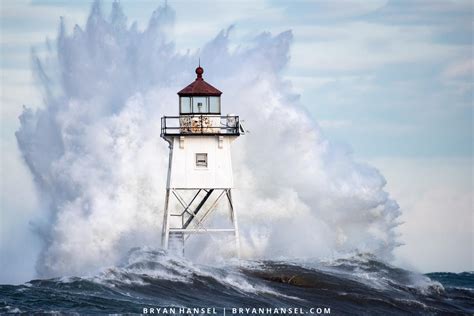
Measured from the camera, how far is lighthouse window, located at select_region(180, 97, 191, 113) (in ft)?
163

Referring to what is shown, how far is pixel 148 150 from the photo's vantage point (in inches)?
2151

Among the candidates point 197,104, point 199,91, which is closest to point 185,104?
point 197,104

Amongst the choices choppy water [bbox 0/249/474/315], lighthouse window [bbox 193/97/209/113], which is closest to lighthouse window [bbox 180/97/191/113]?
lighthouse window [bbox 193/97/209/113]

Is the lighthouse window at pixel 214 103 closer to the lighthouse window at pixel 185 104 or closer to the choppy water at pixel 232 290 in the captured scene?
the lighthouse window at pixel 185 104

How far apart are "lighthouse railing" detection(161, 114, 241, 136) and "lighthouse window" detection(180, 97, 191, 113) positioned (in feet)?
0.65

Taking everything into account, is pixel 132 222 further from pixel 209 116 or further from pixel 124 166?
pixel 209 116

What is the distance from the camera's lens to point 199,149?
164ft

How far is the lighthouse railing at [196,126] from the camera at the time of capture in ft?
163

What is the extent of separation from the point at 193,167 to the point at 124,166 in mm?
4619

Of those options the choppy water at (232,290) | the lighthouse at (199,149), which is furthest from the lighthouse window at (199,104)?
the choppy water at (232,290)

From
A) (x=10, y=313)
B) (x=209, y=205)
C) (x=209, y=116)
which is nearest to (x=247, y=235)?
(x=209, y=205)

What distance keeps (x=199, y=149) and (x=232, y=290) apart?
6190mm

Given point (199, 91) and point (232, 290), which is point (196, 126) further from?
point (232, 290)

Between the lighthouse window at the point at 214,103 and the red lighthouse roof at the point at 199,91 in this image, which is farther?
the lighthouse window at the point at 214,103
